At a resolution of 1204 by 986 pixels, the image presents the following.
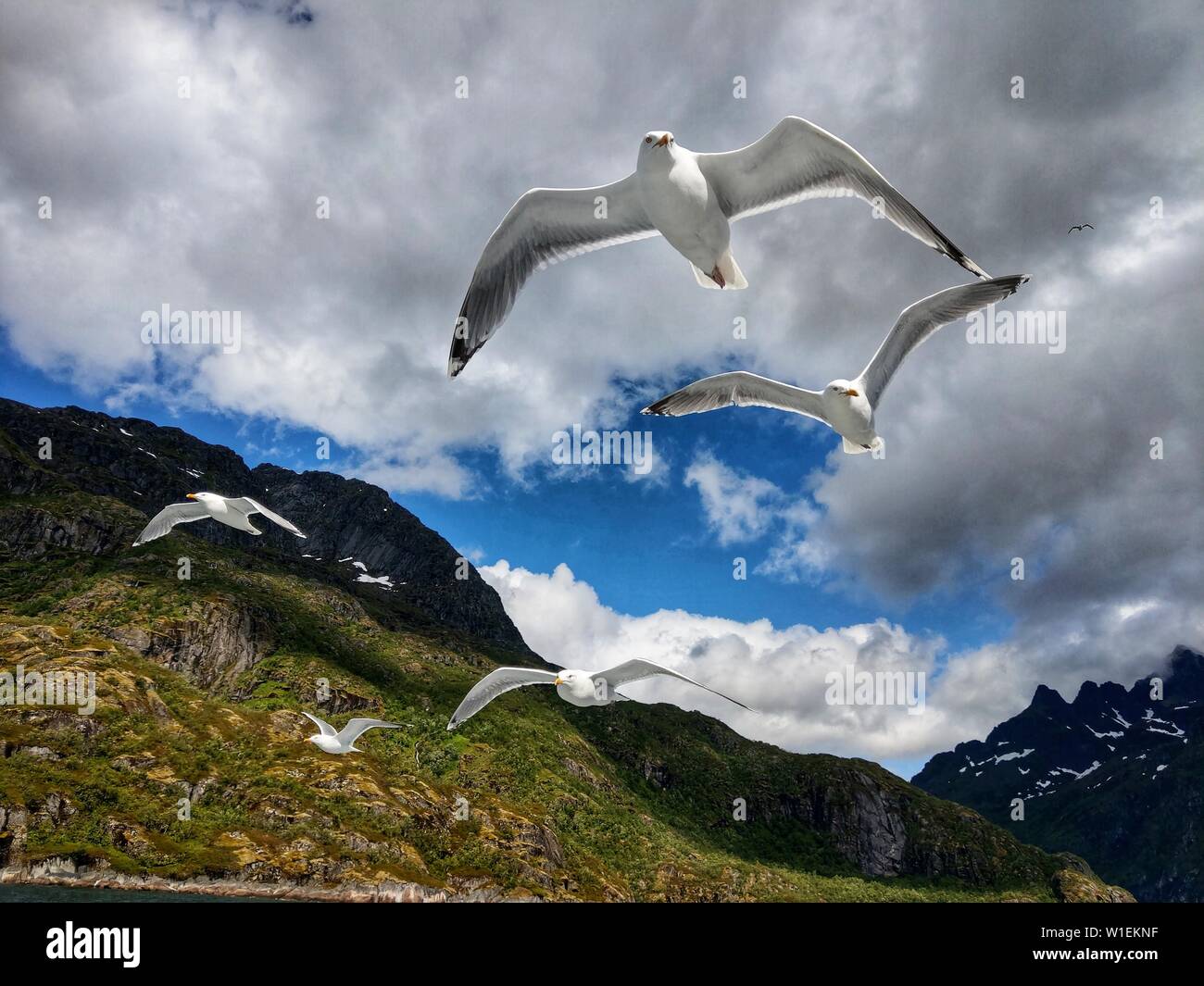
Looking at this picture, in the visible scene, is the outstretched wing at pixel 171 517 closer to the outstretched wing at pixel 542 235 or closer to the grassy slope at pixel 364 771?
the outstretched wing at pixel 542 235

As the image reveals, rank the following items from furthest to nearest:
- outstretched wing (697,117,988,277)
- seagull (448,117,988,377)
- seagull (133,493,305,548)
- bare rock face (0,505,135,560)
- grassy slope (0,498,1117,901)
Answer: bare rock face (0,505,135,560) → grassy slope (0,498,1117,901) → seagull (133,493,305,548) → seagull (448,117,988,377) → outstretched wing (697,117,988,277)

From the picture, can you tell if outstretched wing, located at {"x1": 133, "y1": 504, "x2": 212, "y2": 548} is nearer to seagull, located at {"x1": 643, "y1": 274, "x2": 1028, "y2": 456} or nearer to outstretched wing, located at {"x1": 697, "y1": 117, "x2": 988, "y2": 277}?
seagull, located at {"x1": 643, "y1": 274, "x2": 1028, "y2": 456}

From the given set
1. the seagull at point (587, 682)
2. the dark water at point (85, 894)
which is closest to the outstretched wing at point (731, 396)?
the seagull at point (587, 682)

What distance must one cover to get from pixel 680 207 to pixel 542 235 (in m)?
2.47

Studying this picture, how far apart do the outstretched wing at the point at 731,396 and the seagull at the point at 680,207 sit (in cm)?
289

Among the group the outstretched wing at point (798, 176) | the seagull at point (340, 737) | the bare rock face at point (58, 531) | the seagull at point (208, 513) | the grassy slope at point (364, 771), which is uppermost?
the bare rock face at point (58, 531)

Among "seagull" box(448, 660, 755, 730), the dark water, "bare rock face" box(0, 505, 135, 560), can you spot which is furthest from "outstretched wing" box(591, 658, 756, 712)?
"bare rock face" box(0, 505, 135, 560)

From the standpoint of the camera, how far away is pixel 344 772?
252ft

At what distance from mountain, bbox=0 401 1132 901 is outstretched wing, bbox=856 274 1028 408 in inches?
1936

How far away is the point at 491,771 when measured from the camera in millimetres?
97750

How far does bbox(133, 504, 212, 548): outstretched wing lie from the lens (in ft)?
69.1

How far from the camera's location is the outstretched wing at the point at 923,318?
13.1m
